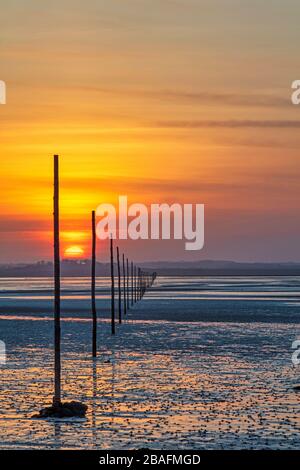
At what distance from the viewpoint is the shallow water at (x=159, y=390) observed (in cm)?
1694

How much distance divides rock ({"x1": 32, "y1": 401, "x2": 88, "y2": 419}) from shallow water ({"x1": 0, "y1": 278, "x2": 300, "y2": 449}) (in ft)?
0.86

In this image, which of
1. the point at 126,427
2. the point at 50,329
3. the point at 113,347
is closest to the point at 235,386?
the point at 126,427

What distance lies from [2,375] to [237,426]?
9.90 m

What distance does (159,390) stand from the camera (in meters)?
23.2

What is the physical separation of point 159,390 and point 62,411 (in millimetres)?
4395

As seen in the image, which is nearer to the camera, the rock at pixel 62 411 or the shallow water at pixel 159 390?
the shallow water at pixel 159 390

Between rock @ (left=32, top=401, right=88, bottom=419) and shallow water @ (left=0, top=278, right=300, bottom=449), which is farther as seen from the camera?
rock @ (left=32, top=401, right=88, bottom=419)

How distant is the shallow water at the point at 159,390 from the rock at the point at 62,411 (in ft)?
0.86

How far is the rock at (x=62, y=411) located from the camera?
19.2 metres

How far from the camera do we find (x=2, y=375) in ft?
85.6

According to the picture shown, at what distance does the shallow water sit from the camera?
16938 millimetres

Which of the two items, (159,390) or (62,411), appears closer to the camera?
(62,411)
